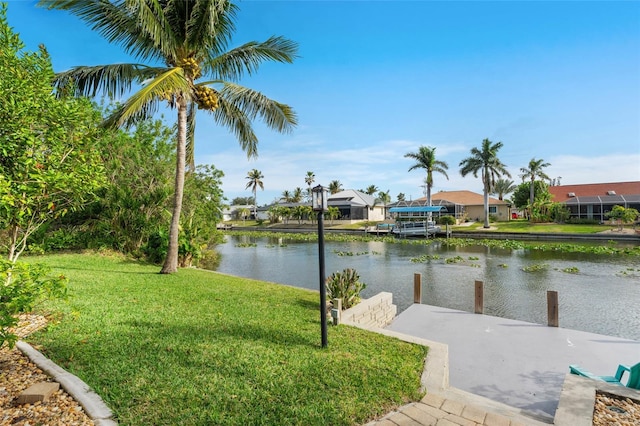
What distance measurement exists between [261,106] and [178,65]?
91.6 inches

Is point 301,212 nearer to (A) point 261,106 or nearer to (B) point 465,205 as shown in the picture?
(B) point 465,205

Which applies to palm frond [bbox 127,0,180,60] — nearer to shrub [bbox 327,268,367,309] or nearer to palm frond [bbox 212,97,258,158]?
palm frond [bbox 212,97,258,158]

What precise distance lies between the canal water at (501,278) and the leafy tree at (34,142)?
7926 mm

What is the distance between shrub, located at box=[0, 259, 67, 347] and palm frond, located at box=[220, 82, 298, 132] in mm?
7170

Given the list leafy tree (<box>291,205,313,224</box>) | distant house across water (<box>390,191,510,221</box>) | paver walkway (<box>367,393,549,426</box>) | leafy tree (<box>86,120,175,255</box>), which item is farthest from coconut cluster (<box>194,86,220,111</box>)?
leafy tree (<box>291,205,313,224</box>)

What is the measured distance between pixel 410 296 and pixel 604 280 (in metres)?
8.56

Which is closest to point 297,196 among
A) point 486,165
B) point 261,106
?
point 486,165

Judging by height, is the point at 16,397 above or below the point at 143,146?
below

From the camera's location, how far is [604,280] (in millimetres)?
12430

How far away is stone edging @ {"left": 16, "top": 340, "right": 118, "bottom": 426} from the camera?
2.53 meters

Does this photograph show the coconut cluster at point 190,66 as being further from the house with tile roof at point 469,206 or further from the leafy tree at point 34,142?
the house with tile roof at point 469,206

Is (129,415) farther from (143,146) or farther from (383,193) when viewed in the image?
(383,193)

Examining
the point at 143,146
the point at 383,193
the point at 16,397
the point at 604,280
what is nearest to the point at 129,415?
the point at 16,397

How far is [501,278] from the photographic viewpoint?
1316 centimetres
